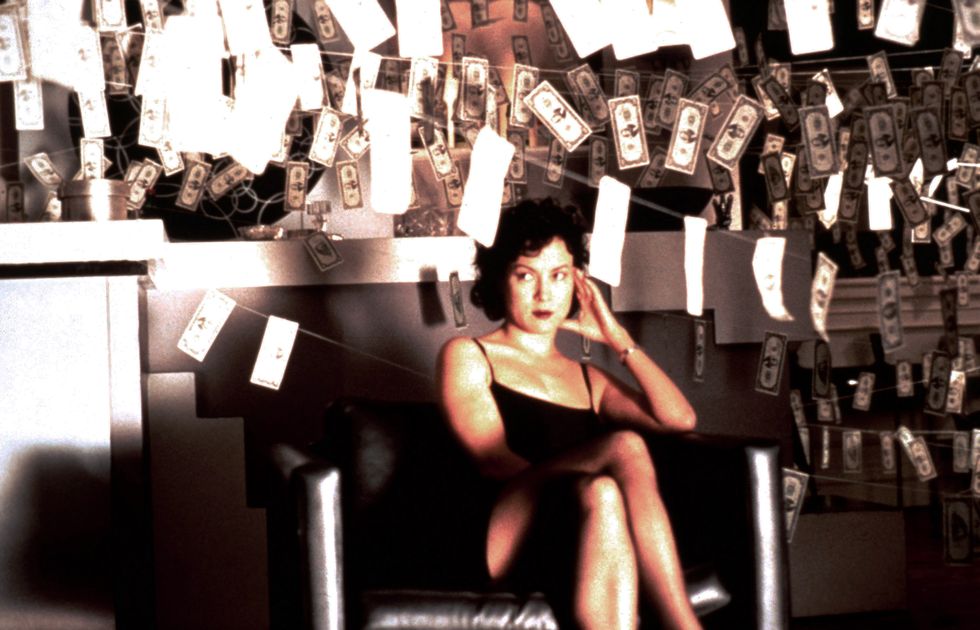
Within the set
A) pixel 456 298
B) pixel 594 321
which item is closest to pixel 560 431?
pixel 594 321

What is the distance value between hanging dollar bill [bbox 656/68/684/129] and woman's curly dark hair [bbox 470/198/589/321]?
0.78m

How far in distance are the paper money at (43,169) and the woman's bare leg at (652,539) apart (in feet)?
6.86

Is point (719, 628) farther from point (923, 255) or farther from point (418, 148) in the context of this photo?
point (923, 255)

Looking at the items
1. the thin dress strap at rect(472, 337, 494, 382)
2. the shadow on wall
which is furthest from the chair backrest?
the shadow on wall

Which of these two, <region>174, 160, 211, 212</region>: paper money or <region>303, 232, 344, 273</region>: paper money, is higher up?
<region>174, 160, 211, 212</region>: paper money

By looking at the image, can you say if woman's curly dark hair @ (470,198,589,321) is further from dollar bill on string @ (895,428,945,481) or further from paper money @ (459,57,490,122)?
dollar bill on string @ (895,428,945,481)

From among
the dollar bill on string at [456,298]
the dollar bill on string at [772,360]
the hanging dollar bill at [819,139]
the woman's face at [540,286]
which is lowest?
the dollar bill on string at [772,360]

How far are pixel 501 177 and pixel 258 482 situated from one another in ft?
3.60

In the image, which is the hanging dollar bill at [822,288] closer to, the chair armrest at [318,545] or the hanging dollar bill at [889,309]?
the hanging dollar bill at [889,309]

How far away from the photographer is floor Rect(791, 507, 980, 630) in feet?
10.4

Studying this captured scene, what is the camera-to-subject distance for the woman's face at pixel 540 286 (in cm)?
256

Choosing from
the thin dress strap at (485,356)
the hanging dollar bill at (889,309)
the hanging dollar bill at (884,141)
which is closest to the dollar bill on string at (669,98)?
the hanging dollar bill at (884,141)

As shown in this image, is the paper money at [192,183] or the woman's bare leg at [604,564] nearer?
the woman's bare leg at [604,564]

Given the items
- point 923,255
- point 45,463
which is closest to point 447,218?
point 45,463
